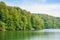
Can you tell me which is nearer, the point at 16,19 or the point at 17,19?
the point at 16,19

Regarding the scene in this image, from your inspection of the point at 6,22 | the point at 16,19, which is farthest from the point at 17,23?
the point at 6,22

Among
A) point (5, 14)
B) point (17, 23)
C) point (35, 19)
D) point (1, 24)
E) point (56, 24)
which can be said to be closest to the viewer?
point (1, 24)

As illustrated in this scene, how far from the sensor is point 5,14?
6138cm

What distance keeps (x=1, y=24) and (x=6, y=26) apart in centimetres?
268

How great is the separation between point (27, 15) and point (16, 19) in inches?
451

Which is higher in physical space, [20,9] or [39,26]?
[20,9]

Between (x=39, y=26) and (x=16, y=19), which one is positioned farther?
(x=39, y=26)

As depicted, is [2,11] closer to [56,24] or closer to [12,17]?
[12,17]

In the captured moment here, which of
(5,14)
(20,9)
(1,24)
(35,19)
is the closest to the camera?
(1,24)

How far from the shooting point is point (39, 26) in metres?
82.4

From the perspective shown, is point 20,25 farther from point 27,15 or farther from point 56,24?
point 56,24

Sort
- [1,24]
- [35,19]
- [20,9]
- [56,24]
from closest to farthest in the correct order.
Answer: [1,24], [20,9], [35,19], [56,24]

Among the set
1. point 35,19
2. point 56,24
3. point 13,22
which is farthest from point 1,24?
point 56,24

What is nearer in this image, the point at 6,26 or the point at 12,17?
the point at 6,26
